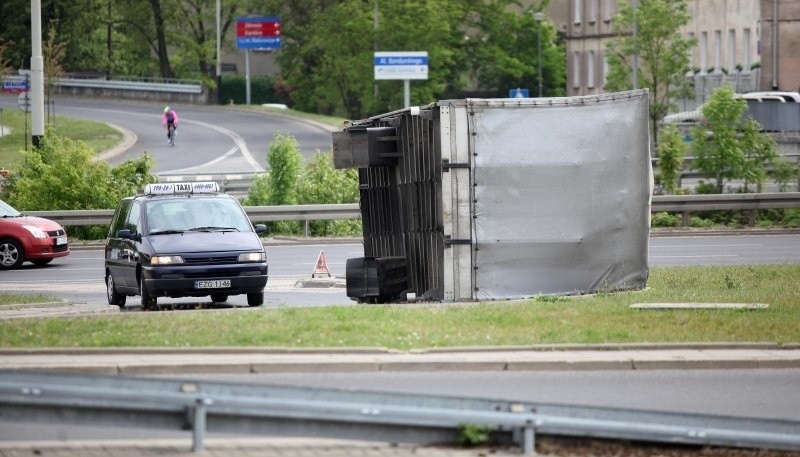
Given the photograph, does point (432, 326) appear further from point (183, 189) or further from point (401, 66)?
point (401, 66)

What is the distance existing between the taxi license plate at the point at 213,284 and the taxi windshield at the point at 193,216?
1.20 m

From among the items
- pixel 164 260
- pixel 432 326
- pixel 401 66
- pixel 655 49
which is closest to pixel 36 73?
pixel 164 260

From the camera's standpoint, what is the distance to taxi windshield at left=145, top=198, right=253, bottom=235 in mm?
21328

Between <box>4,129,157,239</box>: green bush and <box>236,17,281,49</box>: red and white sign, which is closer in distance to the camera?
<box>4,129,157,239</box>: green bush

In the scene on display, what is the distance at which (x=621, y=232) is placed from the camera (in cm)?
1933

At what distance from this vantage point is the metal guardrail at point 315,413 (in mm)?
8945

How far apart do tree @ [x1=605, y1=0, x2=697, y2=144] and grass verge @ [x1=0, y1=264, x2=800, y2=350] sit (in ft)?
131

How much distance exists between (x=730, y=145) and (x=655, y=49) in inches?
805

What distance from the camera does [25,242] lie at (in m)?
29.4

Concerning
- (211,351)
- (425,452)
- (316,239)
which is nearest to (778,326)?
(211,351)

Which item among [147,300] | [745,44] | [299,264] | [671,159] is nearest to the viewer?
[147,300]

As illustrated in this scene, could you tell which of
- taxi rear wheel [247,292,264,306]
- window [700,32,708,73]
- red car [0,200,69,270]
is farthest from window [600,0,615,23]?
taxi rear wheel [247,292,264,306]

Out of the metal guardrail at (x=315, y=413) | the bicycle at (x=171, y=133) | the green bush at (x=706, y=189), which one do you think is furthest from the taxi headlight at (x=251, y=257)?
the bicycle at (x=171, y=133)

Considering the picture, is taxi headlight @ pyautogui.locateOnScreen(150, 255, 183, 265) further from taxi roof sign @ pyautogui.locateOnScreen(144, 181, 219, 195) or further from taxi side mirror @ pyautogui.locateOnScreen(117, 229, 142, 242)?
taxi roof sign @ pyautogui.locateOnScreen(144, 181, 219, 195)
